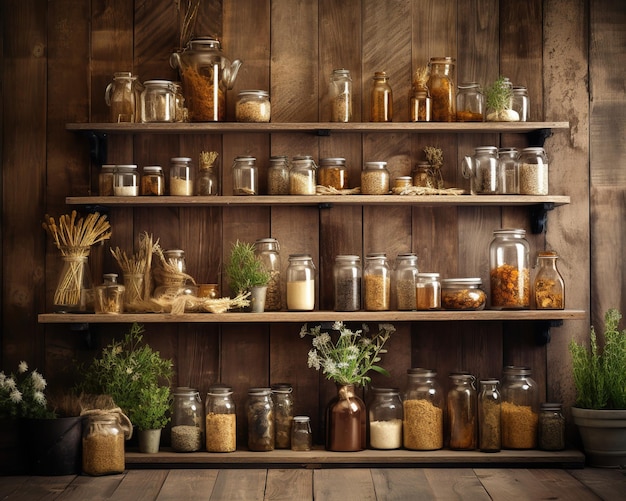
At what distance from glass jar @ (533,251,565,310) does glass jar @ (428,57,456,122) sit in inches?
24.1

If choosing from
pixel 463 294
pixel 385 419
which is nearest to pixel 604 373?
pixel 463 294

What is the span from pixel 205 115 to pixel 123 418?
110cm

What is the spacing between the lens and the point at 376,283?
3.12 m

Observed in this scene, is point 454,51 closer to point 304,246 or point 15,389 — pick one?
point 304,246

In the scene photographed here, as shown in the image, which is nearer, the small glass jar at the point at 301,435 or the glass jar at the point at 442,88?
the small glass jar at the point at 301,435

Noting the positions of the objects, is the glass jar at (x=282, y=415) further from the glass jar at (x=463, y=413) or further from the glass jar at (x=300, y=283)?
the glass jar at (x=463, y=413)

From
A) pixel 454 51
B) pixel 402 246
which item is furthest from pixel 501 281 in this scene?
pixel 454 51

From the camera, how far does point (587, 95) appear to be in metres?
3.32

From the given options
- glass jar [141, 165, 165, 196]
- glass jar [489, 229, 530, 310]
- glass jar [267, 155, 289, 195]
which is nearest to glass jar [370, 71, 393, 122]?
glass jar [267, 155, 289, 195]

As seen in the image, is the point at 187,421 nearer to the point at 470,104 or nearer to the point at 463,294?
the point at 463,294

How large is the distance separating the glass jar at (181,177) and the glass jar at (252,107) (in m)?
0.25

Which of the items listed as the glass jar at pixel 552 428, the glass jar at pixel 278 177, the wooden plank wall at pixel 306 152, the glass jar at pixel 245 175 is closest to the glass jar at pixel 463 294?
the wooden plank wall at pixel 306 152

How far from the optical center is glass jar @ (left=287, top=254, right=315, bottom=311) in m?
3.11

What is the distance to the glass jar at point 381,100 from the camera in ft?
10.4
